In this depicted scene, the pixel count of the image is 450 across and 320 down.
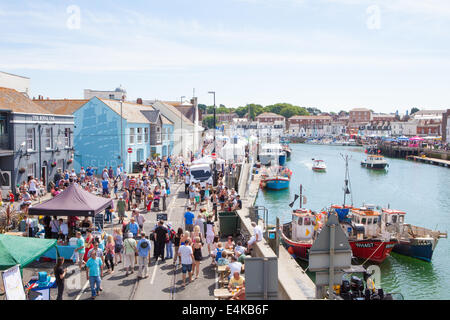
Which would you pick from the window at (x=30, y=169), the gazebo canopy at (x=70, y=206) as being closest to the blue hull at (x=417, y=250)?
the gazebo canopy at (x=70, y=206)

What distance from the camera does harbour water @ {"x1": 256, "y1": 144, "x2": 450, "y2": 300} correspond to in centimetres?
2242

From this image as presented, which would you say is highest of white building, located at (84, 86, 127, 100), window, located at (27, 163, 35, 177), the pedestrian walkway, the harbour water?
white building, located at (84, 86, 127, 100)

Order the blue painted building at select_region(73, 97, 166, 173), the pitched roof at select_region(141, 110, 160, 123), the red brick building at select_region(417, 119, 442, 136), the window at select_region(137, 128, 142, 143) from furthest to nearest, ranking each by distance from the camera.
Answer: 1. the red brick building at select_region(417, 119, 442, 136)
2. the pitched roof at select_region(141, 110, 160, 123)
3. the window at select_region(137, 128, 142, 143)
4. the blue painted building at select_region(73, 97, 166, 173)

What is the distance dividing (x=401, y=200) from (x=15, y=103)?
40.2m

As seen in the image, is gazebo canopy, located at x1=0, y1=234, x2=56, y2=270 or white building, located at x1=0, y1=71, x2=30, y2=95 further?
white building, located at x1=0, y1=71, x2=30, y2=95

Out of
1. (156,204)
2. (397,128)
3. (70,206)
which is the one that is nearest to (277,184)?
(156,204)

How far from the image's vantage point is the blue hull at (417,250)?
24453 millimetres

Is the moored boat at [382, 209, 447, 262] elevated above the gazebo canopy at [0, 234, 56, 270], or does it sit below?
below

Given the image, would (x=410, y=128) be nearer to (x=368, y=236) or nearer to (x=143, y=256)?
(x=368, y=236)

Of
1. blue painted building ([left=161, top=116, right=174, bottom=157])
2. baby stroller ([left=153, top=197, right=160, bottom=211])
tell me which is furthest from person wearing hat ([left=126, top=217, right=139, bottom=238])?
blue painted building ([left=161, top=116, right=174, bottom=157])

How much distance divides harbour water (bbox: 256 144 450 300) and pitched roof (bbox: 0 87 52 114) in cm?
2020

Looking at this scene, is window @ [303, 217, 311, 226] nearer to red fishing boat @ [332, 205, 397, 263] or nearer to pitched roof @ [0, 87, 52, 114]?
red fishing boat @ [332, 205, 397, 263]
